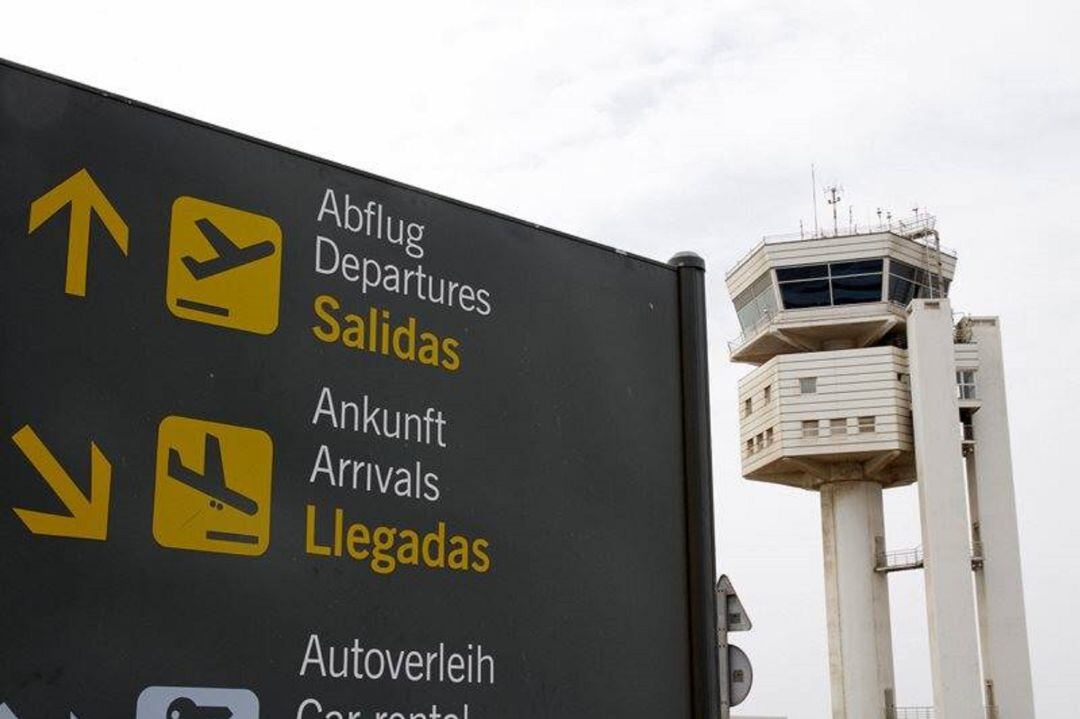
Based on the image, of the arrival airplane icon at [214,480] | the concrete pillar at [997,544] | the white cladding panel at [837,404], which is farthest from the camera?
the white cladding panel at [837,404]

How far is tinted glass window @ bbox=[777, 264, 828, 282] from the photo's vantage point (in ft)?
194

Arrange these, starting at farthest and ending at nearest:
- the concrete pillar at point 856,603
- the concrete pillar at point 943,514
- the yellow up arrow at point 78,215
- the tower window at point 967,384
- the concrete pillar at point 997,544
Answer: the tower window at point 967,384 < the concrete pillar at point 856,603 < the concrete pillar at point 997,544 < the concrete pillar at point 943,514 < the yellow up arrow at point 78,215

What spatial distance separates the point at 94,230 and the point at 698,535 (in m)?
2.55

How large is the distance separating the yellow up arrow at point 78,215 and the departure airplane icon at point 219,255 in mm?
222

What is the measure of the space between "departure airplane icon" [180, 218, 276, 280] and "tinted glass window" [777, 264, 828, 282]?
56352 mm

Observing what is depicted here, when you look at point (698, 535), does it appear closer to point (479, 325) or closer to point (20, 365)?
point (479, 325)

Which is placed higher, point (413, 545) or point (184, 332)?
point (184, 332)

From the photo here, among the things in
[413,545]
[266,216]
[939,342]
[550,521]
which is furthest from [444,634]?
[939,342]

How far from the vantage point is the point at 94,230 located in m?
3.85

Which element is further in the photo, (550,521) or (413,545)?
(550,521)

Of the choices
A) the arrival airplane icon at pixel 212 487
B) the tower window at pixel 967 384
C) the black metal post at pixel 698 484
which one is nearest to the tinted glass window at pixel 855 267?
the tower window at pixel 967 384

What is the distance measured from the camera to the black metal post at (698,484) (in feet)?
16.7

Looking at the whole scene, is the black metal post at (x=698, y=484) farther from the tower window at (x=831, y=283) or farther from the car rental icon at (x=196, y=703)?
the tower window at (x=831, y=283)

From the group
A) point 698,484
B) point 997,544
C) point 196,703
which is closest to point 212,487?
point 196,703
